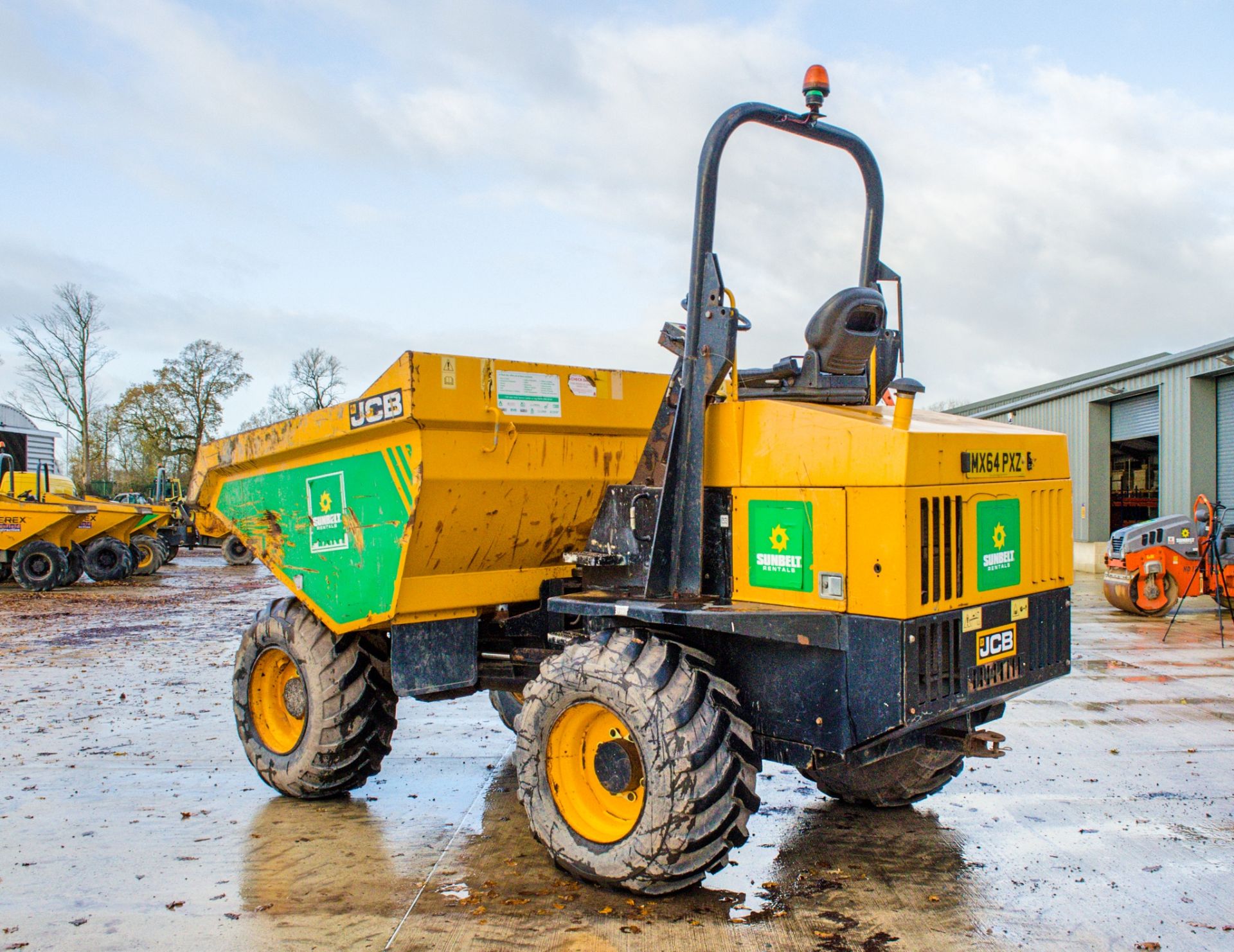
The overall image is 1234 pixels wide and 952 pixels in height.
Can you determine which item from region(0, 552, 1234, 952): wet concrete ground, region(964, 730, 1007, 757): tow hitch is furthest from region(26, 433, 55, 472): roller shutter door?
region(964, 730, 1007, 757): tow hitch

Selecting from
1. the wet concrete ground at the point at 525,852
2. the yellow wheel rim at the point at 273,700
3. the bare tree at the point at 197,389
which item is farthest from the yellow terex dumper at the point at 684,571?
the bare tree at the point at 197,389

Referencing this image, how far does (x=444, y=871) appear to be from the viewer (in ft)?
→ 14.0

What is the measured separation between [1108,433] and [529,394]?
2011cm

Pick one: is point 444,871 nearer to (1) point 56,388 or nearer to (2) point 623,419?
(2) point 623,419

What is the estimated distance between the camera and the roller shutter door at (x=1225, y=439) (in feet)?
58.2

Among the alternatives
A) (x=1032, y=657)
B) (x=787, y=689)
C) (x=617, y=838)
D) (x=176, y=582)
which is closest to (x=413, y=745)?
(x=617, y=838)

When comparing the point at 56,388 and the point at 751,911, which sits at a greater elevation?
the point at 56,388

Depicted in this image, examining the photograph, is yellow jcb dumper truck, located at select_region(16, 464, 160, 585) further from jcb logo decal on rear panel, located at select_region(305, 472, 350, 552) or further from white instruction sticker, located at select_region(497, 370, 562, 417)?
white instruction sticker, located at select_region(497, 370, 562, 417)

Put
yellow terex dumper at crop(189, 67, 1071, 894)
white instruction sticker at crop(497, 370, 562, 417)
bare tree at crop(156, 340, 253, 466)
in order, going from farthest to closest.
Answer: bare tree at crop(156, 340, 253, 466)
white instruction sticker at crop(497, 370, 562, 417)
yellow terex dumper at crop(189, 67, 1071, 894)

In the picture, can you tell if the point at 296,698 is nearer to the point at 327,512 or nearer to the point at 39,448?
the point at 327,512

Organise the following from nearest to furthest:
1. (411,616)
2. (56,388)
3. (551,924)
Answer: (551,924), (411,616), (56,388)

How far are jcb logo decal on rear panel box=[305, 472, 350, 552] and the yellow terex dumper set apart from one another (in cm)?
2

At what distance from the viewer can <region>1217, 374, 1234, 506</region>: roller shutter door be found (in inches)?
699

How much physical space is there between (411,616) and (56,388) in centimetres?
4125
